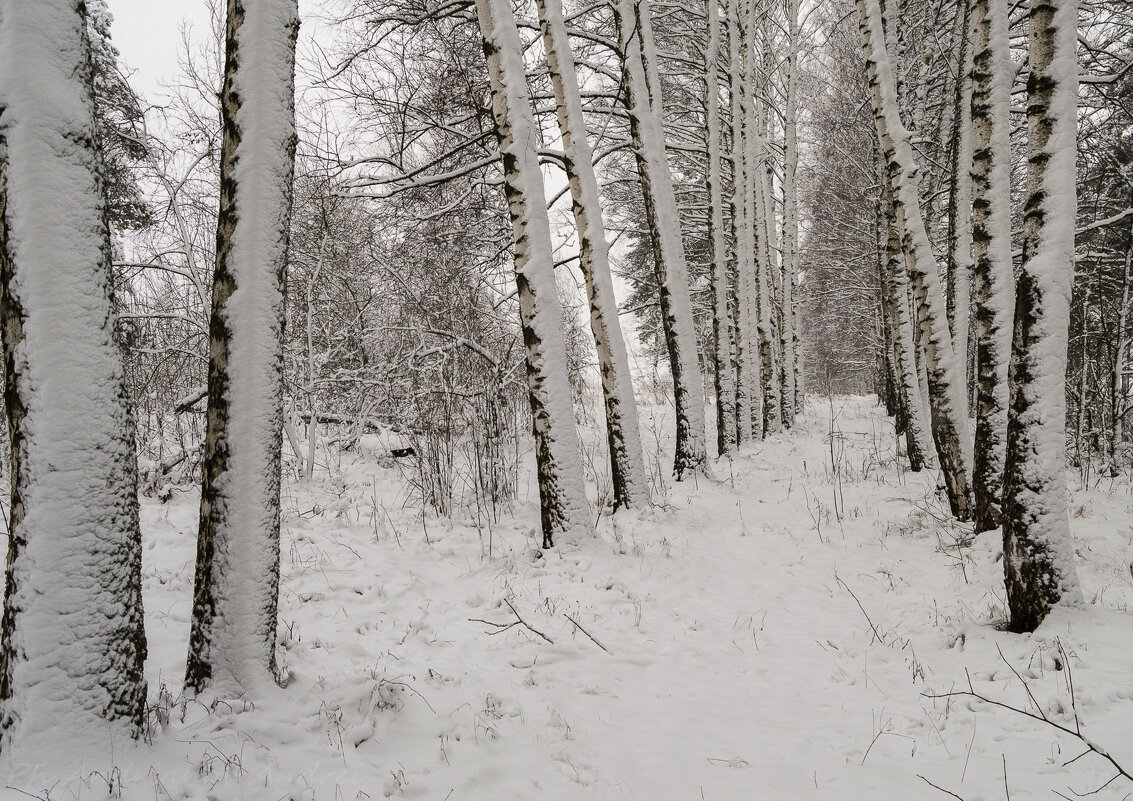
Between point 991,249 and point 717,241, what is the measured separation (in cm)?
506

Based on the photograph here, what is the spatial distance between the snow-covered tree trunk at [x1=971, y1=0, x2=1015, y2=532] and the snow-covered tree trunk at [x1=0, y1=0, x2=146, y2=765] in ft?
17.9

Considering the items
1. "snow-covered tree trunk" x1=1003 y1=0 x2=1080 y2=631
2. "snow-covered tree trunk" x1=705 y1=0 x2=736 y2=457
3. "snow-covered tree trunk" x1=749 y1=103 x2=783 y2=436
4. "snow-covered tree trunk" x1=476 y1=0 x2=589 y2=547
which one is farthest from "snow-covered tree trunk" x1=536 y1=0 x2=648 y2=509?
"snow-covered tree trunk" x1=749 y1=103 x2=783 y2=436

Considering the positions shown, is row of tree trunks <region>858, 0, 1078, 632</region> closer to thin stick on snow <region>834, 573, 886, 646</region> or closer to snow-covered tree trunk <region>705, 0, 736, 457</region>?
thin stick on snow <region>834, 573, 886, 646</region>

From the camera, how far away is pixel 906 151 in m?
5.65

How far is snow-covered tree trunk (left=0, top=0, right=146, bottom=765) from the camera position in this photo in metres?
1.93

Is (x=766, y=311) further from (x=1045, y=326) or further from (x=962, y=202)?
(x=1045, y=326)

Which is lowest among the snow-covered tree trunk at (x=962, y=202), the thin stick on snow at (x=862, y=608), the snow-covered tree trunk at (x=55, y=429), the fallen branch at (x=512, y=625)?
the thin stick on snow at (x=862, y=608)

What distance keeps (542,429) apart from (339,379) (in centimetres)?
385

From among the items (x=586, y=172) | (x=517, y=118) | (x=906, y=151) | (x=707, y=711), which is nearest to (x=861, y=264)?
(x=906, y=151)

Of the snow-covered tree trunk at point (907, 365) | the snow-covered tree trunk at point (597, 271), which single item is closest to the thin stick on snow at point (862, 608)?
the snow-covered tree trunk at point (597, 271)

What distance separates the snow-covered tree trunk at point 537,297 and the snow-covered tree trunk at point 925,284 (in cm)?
350

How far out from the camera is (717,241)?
9.33 meters

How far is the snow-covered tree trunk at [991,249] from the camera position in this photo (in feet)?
14.6

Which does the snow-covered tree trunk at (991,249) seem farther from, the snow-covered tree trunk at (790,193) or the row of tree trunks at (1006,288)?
the snow-covered tree trunk at (790,193)
